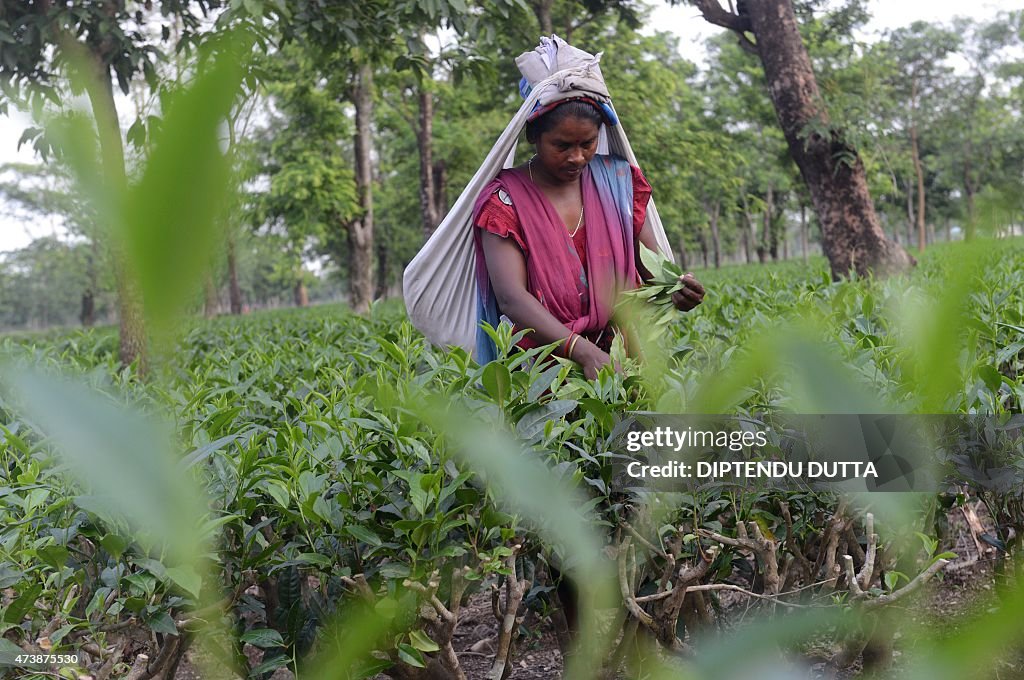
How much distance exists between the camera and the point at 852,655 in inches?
70.2

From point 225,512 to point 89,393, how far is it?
124 cm

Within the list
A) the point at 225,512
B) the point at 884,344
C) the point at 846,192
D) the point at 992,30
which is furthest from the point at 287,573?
the point at 992,30

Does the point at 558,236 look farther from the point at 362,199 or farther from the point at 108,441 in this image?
the point at 362,199

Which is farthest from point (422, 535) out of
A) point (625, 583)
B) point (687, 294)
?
point (687, 294)

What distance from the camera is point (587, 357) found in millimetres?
2156

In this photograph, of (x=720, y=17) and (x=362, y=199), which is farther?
(x=362, y=199)

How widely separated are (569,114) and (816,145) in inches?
183

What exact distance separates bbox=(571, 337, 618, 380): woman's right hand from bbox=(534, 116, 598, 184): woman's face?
573mm

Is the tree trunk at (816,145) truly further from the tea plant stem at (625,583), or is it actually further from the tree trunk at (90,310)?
the tea plant stem at (625,583)

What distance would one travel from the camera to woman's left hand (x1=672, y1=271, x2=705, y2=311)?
2.20 meters

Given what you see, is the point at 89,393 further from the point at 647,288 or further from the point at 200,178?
the point at 647,288

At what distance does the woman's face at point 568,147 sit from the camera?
239 cm

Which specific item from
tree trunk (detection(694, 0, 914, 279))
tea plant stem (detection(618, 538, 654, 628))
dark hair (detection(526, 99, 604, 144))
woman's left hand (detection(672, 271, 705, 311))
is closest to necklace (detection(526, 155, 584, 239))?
dark hair (detection(526, 99, 604, 144))

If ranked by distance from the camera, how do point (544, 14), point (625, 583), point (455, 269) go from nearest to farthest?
point (625, 583)
point (455, 269)
point (544, 14)
